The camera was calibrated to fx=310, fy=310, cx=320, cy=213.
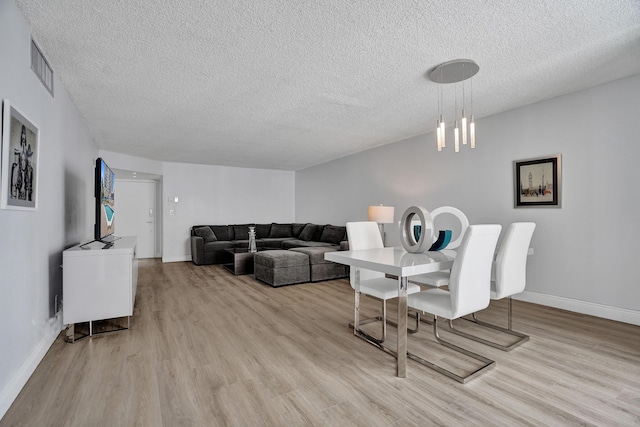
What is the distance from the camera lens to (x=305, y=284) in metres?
4.80

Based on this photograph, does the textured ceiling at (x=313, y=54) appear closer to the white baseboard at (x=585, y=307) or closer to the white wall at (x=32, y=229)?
the white wall at (x=32, y=229)

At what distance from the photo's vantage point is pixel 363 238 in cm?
308

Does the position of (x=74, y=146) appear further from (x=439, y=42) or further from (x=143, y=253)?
(x=143, y=253)

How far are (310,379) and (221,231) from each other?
570cm

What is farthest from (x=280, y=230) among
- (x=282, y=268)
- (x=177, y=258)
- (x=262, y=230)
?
(x=282, y=268)

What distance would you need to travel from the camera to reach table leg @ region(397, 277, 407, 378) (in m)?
2.04

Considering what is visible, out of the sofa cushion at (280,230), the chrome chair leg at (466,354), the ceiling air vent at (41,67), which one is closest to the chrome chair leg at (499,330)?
the chrome chair leg at (466,354)

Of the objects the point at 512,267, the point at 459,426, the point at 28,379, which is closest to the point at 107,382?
the point at 28,379

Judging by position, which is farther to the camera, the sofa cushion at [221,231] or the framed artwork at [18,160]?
the sofa cushion at [221,231]

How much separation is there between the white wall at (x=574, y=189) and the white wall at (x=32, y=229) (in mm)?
4545

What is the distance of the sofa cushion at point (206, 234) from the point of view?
6.59m

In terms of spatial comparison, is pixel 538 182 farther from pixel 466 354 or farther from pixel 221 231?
pixel 221 231

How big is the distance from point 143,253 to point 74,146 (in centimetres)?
450

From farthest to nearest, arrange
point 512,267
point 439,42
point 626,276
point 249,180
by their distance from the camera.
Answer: point 249,180 < point 626,276 < point 512,267 < point 439,42
